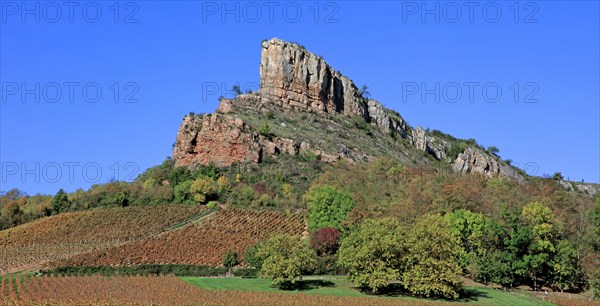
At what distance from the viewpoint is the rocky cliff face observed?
11719cm

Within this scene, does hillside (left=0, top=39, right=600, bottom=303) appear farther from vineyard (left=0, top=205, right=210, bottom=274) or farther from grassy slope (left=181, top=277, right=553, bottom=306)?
grassy slope (left=181, top=277, right=553, bottom=306)

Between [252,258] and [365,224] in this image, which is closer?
[365,224]

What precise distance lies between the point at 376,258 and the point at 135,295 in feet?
68.4

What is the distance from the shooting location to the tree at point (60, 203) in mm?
104881

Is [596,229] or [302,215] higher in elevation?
[302,215]

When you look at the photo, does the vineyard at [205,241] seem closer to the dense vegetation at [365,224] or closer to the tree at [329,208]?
the dense vegetation at [365,224]

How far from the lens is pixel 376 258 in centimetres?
6169

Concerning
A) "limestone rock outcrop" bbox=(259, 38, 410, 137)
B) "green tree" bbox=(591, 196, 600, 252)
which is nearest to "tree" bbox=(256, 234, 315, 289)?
"green tree" bbox=(591, 196, 600, 252)

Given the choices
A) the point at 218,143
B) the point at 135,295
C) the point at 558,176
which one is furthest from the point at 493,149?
the point at 135,295

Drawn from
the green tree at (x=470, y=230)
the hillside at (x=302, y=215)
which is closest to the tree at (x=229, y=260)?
the hillside at (x=302, y=215)

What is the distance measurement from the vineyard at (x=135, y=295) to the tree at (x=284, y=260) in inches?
137

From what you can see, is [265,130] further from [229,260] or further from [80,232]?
[229,260]

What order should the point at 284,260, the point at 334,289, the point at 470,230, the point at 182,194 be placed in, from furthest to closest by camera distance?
the point at 182,194
the point at 470,230
the point at 334,289
the point at 284,260

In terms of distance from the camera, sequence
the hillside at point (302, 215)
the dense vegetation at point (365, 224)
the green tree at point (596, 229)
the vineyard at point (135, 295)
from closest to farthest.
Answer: the vineyard at point (135, 295)
the dense vegetation at point (365, 224)
the hillside at point (302, 215)
the green tree at point (596, 229)
